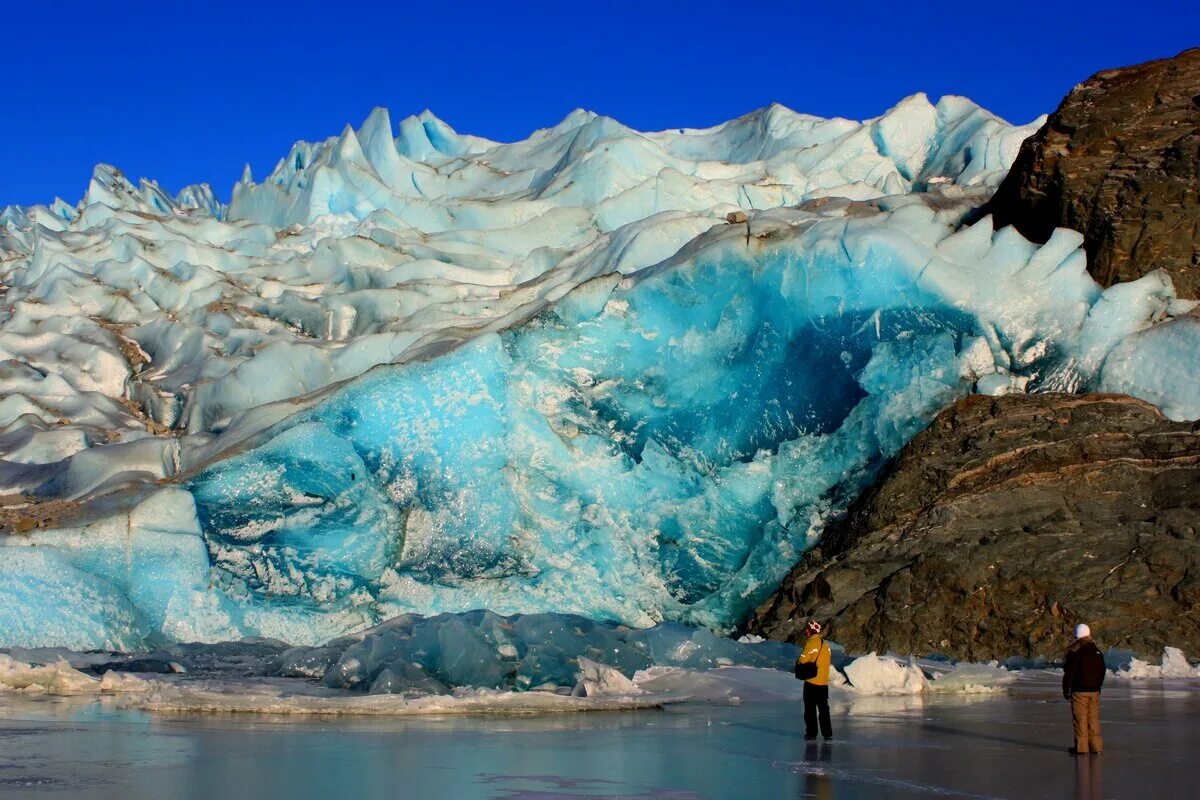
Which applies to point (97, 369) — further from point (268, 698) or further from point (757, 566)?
point (268, 698)

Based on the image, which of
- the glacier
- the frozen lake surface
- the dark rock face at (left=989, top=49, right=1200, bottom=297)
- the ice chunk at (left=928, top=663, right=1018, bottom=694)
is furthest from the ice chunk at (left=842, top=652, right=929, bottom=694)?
the dark rock face at (left=989, top=49, right=1200, bottom=297)

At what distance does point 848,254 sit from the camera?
1614cm

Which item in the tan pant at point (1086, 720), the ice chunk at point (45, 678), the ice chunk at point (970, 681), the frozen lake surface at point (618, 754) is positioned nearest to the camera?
the frozen lake surface at point (618, 754)

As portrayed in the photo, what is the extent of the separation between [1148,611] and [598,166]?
55.2 feet

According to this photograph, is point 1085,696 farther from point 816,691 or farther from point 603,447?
point 603,447

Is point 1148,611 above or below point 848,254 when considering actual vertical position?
below

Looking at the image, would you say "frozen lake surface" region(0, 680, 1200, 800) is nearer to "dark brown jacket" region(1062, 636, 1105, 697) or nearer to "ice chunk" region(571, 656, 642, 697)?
"dark brown jacket" region(1062, 636, 1105, 697)

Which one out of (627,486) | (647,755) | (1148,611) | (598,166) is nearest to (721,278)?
(627,486)

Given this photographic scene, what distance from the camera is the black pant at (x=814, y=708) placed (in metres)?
8.45

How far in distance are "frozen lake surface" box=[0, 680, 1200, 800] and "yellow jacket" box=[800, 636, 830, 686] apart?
0.38 m

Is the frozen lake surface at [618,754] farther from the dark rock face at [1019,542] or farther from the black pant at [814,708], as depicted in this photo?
the dark rock face at [1019,542]

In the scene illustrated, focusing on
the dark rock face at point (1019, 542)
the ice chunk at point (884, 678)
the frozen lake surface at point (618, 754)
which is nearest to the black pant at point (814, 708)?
the frozen lake surface at point (618, 754)

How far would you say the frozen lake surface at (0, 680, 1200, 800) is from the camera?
6.49 m

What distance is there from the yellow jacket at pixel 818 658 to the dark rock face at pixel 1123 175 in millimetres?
9958
